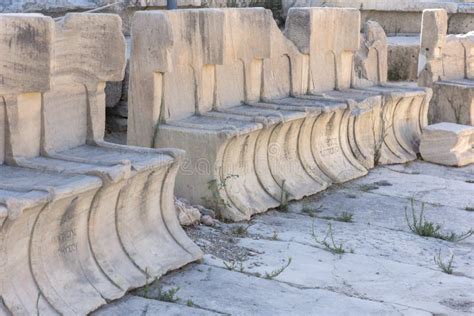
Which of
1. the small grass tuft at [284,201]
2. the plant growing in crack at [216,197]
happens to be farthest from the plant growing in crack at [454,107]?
the plant growing in crack at [216,197]

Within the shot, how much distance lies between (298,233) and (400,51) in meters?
7.10

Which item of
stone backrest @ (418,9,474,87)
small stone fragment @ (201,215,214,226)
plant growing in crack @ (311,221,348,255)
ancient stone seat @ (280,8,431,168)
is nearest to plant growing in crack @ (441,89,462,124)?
stone backrest @ (418,9,474,87)

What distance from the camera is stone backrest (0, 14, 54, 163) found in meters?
4.65

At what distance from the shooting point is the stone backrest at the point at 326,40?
27.4 ft

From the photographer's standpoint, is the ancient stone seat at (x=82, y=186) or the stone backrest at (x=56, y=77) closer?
the ancient stone seat at (x=82, y=186)

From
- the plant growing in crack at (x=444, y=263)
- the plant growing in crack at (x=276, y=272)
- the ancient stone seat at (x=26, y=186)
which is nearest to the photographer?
the ancient stone seat at (x=26, y=186)

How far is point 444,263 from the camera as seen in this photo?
5.98 m

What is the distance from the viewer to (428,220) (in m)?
7.11

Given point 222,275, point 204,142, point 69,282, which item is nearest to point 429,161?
point 204,142

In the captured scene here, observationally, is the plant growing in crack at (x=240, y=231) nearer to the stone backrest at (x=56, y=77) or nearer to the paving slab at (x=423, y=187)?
the stone backrest at (x=56, y=77)

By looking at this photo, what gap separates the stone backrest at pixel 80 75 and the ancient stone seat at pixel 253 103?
90 centimetres

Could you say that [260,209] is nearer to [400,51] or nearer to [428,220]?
[428,220]

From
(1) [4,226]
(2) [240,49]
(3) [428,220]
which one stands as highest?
(2) [240,49]

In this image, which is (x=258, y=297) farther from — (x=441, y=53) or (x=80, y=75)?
(x=441, y=53)
